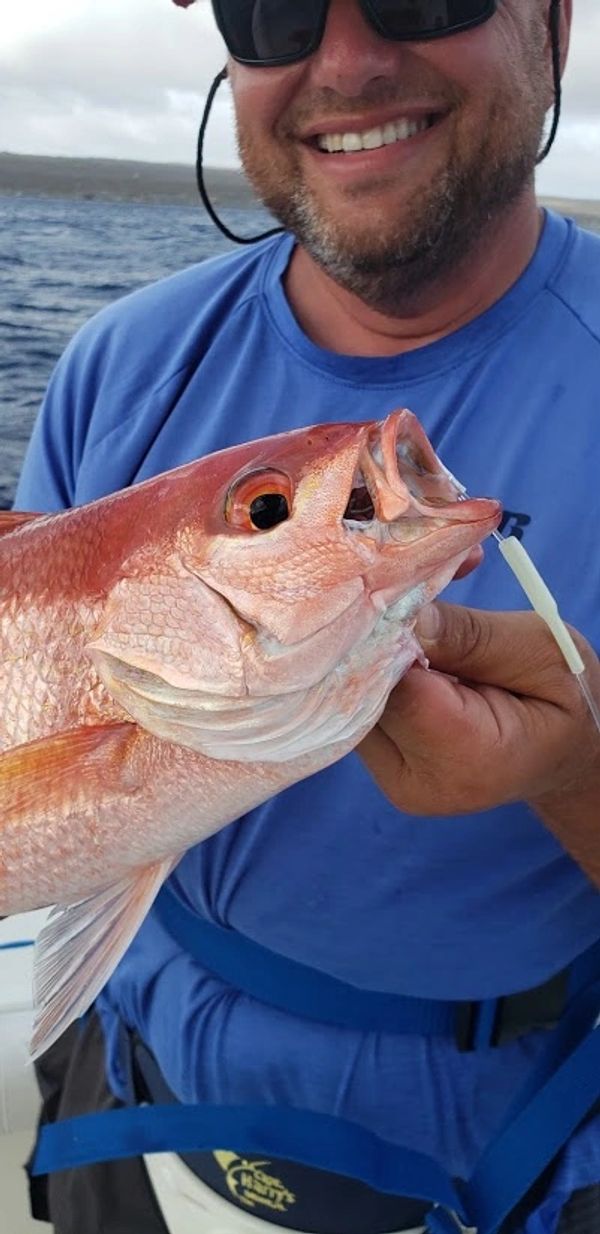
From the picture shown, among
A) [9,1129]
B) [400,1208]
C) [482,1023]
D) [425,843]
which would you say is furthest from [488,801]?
[9,1129]

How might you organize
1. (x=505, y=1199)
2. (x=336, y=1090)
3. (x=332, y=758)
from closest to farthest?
(x=332, y=758) → (x=505, y=1199) → (x=336, y=1090)

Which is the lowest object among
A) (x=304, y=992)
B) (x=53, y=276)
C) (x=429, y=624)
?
(x=53, y=276)

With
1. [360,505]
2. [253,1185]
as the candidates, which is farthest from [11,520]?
[253,1185]

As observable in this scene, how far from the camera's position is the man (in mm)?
1689

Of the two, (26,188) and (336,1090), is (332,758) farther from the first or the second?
(26,188)

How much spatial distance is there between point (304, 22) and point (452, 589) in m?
1.00

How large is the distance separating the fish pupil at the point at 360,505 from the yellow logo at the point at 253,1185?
1288 mm

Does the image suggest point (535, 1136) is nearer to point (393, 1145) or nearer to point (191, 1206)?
point (393, 1145)

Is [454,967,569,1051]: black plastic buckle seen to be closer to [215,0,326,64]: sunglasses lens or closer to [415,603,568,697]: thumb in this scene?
[415,603,568,697]: thumb

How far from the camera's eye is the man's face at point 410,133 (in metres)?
1.79

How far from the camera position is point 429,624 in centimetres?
116

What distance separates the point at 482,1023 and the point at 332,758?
2.46 ft

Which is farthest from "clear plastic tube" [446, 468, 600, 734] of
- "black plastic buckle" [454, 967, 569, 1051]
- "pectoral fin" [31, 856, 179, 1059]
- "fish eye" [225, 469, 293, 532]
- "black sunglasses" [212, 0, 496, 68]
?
"black sunglasses" [212, 0, 496, 68]

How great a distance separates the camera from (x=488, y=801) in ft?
4.31
